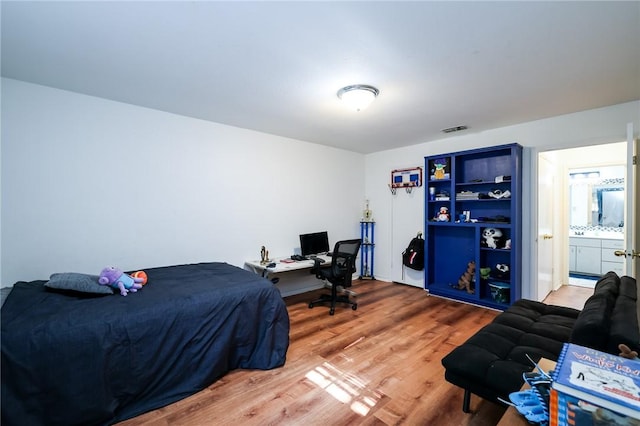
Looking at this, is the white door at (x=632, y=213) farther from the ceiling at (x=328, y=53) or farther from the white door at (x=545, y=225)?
the white door at (x=545, y=225)

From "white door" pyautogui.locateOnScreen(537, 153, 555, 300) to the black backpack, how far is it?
1533 millimetres

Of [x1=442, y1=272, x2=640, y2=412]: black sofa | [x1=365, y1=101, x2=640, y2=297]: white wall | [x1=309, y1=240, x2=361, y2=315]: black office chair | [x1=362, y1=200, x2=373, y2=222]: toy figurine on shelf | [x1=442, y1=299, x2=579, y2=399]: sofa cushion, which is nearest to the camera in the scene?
[x1=442, y1=272, x2=640, y2=412]: black sofa

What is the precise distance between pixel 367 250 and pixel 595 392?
470 cm

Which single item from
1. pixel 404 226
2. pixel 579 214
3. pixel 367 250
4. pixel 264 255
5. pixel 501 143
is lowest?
pixel 367 250

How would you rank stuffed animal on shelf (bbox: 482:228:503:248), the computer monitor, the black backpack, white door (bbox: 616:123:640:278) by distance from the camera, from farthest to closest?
the black backpack
the computer monitor
stuffed animal on shelf (bbox: 482:228:503:248)
white door (bbox: 616:123:640:278)

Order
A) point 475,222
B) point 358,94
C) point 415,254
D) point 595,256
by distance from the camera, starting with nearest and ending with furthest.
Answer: point 358,94 → point 475,222 → point 415,254 → point 595,256

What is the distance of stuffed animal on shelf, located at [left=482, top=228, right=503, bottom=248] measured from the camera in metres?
3.74

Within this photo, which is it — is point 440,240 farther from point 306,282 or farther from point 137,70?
point 137,70

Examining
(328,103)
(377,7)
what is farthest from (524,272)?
(377,7)

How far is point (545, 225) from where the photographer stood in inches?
152

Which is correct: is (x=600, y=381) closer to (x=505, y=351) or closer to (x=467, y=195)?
(x=505, y=351)

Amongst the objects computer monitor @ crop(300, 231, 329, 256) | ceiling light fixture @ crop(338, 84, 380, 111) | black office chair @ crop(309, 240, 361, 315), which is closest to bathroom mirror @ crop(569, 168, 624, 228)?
black office chair @ crop(309, 240, 361, 315)

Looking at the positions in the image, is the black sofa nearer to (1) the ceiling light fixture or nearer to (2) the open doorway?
(2) the open doorway

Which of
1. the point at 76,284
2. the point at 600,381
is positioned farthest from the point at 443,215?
the point at 76,284
